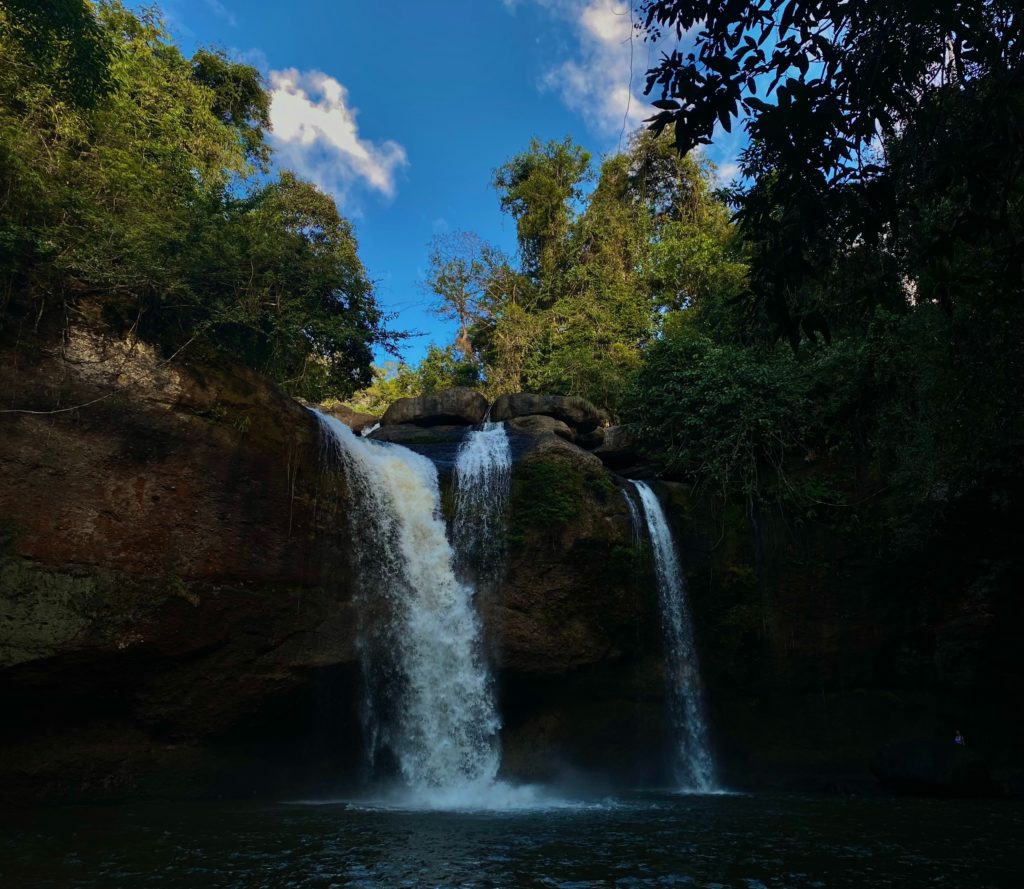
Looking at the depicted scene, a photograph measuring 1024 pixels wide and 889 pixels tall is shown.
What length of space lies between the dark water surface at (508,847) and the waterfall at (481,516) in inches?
180

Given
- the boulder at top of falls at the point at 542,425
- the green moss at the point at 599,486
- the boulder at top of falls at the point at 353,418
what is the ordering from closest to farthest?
1. the green moss at the point at 599,486
2. the boulder at top of falls at the point at 542,425
3. the boulder at top of falls at the point at 353,418

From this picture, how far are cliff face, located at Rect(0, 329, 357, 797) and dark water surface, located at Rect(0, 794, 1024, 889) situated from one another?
132 cm

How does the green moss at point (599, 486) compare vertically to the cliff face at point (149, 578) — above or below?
above

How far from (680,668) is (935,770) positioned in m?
4.66

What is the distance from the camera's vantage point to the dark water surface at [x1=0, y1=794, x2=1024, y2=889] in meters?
6.29

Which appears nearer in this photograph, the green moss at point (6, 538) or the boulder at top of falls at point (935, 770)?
the green moss at point (6, 538)

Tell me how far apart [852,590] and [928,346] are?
5967 millimetres

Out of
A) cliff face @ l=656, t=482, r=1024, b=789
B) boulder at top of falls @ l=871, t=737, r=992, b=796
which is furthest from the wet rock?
boulder at top of falls @ l=871, t=737, r=992, b=796

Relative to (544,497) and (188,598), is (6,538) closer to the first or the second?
(188,598)

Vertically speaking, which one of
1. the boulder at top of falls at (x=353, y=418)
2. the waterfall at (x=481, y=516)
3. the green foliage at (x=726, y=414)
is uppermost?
the boulder at top of falls at (x=353, y=418)

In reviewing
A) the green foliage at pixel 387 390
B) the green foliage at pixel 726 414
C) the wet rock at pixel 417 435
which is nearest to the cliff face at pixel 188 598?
the wet rock at pixel 417 435

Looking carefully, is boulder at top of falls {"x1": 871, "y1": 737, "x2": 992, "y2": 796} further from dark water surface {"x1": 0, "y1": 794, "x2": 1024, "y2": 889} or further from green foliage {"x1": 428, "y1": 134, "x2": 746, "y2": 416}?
green foliage {"x1": 428, "y1": 134, "x2": 746, "y2": 416}

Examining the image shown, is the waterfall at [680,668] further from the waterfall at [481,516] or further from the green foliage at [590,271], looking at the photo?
the green foliage at [590,271]

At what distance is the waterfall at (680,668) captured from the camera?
14.3 m
